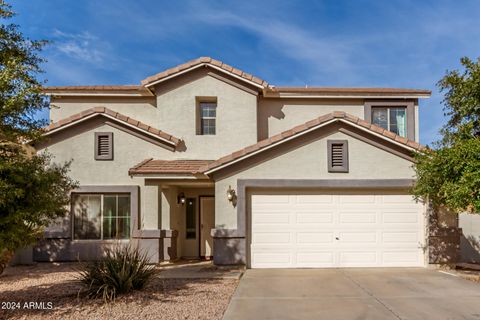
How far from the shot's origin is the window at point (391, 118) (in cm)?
1599

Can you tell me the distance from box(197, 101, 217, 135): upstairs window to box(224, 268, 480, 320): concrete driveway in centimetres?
591

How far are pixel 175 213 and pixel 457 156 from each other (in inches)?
353

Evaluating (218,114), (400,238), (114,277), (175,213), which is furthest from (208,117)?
(114,277)

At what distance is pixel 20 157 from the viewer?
26.0 ft

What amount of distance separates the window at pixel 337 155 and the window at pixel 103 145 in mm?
7276

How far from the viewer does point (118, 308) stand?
25.2 ft

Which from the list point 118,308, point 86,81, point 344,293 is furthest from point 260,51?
point 118,308

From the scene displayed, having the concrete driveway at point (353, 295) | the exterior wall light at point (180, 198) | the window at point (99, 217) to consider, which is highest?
the exterior wall light at point (180, 198)

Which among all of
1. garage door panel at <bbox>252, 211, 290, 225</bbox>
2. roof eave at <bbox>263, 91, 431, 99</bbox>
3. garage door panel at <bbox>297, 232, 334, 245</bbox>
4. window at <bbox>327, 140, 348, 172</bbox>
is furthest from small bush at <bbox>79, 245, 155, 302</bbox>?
roof eave at <bbox>263, 91, 431, 99</bbox>

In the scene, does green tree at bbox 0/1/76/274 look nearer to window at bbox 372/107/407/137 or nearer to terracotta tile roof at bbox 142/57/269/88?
terracotta tile roof at bbox 142/57/269/88

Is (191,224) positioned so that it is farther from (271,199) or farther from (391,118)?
(391,118)

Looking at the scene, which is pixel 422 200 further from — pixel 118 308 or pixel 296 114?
pixel 118 308

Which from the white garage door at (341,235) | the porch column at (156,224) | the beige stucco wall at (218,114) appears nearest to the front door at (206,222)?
the porch column at (156,224)

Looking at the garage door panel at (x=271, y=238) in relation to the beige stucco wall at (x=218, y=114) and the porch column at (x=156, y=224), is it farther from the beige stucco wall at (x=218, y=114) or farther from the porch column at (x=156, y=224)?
the beige stucco wall at (x=218, y=114)
